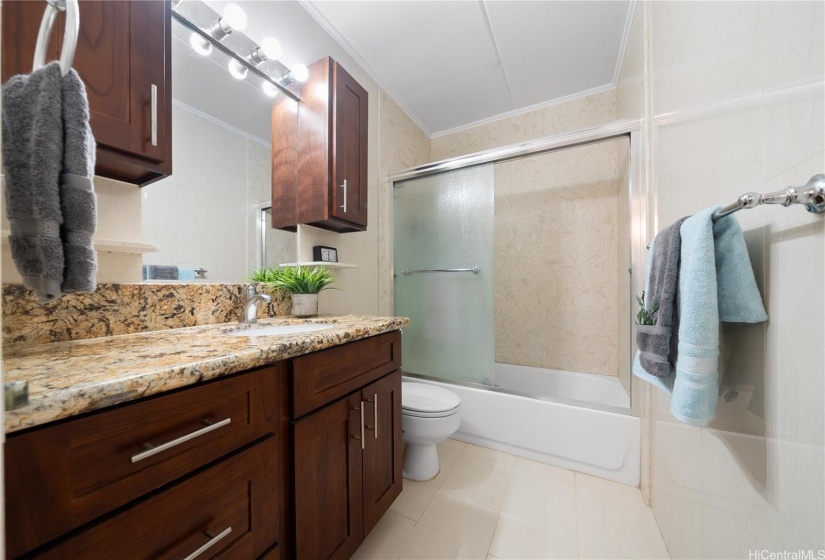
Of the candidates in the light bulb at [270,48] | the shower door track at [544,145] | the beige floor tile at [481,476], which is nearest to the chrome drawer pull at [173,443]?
the beige floor tile at [481,476]

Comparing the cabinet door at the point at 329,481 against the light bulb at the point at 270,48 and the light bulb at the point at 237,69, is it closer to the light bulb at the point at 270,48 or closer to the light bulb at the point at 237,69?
the light bulb at the point at 237,69

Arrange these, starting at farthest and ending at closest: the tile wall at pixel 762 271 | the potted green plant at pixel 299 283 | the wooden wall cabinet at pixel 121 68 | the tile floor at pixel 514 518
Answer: the potted green plant at pixel 299 283
the tile floor at pixel 514 518
the wooden wall cabinet at pixel 121 68
the tile wall at pixel 762 271

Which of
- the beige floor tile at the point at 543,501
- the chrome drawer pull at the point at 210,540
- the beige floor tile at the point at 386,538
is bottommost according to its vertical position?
the beige floor tile at the point at 386,538

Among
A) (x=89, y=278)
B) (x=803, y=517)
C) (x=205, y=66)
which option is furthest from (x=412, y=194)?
(x=803, y=517)

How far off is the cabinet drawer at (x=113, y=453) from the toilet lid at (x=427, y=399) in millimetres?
924

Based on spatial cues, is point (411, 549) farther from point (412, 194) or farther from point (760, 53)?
point (412, 194)

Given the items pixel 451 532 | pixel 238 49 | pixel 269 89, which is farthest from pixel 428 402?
pixel 238 49

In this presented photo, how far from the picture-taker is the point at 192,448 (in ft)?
1.89

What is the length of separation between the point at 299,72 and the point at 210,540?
1.71 meters

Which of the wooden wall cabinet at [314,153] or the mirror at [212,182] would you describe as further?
the wooden wall cabinet at [314,153]

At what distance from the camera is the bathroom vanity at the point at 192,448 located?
43 centimetres

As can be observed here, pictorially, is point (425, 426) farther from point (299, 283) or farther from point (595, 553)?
point (299, 283)

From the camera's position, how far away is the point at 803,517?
539mm

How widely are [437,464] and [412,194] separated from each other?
5.37 ft
